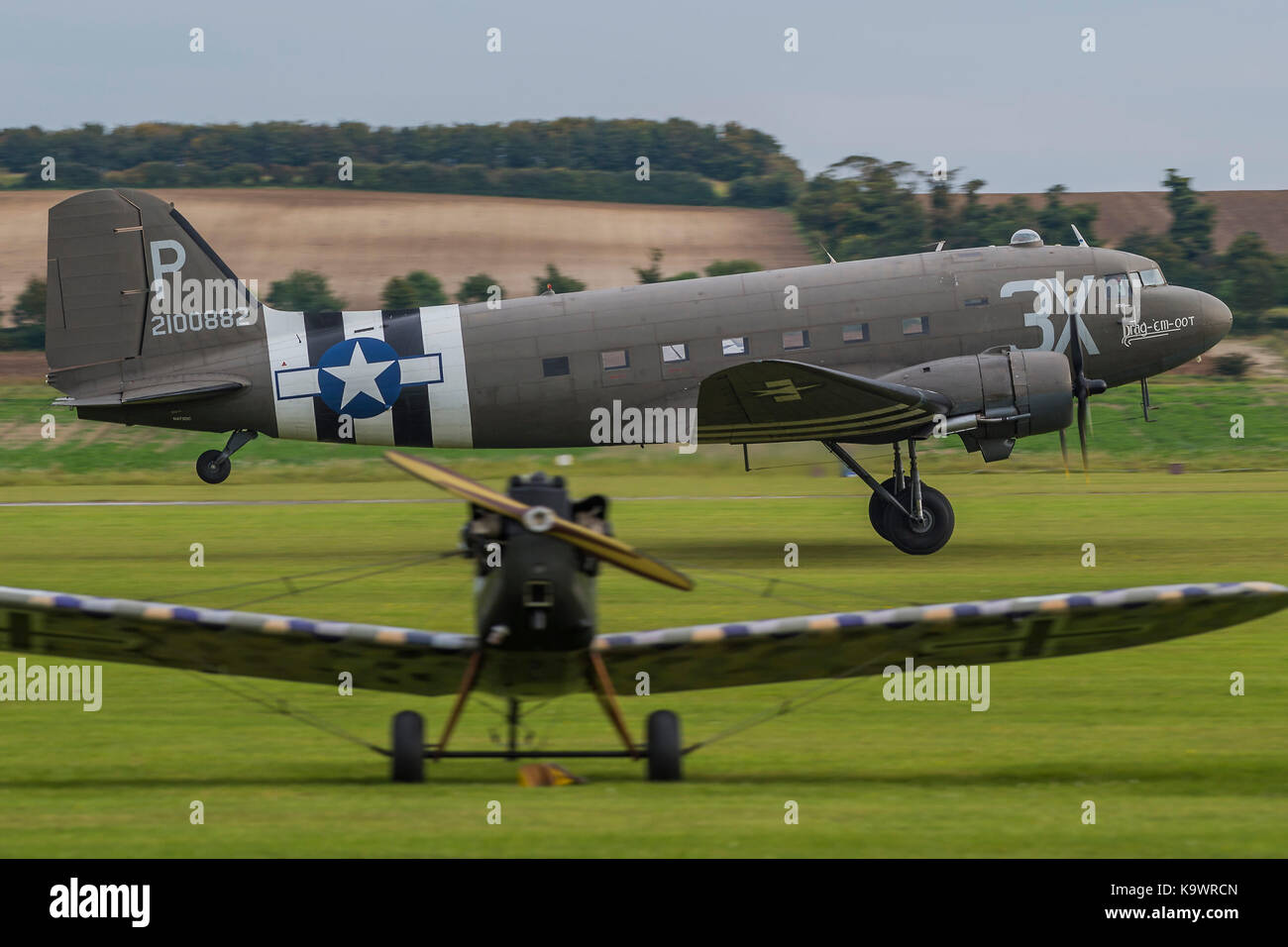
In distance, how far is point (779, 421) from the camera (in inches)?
957

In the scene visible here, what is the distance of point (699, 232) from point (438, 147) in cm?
4270

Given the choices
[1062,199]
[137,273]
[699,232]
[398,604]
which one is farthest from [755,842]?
[1062,199]

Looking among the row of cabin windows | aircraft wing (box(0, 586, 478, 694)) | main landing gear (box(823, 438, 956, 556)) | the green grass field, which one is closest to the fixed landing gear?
the green grass field

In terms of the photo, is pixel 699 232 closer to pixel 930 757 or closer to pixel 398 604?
pixel 398 604

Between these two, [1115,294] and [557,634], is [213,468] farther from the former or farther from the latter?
[557,634]

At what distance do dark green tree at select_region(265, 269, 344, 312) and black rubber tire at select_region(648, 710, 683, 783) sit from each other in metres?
53.4

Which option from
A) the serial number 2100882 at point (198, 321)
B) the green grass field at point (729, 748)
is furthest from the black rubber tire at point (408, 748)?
the serial number 2100882 at point (198, 321)

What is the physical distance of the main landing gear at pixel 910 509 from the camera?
25047mm

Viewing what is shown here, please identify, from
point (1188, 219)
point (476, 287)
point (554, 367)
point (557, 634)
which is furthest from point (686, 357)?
point (1188, 219)

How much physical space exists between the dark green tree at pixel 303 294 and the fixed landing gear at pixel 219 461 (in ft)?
115

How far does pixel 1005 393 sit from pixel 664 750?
50.1 feet

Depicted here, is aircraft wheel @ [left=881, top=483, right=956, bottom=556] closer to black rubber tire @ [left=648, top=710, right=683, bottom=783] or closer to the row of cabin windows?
the row of cabin windows

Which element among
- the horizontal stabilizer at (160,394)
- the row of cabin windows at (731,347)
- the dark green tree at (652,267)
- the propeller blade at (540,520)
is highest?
the dark green tree at (652,267)

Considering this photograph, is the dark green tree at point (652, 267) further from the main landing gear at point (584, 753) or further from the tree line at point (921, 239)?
the main landing gear at point (584, 753)
